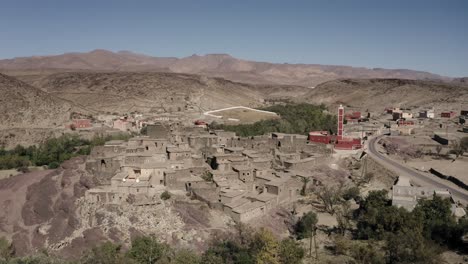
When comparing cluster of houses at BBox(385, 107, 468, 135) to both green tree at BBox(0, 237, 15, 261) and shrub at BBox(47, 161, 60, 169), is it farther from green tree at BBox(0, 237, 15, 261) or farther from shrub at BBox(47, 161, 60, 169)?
green tree at BBox(0, 237, 15, 261)

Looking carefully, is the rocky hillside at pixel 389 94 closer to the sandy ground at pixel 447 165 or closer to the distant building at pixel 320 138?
the sandy ground at pixel 447 165

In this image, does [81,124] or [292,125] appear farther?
[81,124]

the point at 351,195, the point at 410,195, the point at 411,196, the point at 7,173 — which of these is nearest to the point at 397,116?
the point at 351,195

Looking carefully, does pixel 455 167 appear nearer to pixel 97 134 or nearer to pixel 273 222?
pixel 273 222

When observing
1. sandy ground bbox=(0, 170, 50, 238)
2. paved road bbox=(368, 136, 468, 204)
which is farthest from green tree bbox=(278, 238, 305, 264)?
sandy ground bbox=(0, 170, 50, 238)

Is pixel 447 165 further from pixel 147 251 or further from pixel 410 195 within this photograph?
pixel 147 251

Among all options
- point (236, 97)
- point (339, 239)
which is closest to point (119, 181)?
point (339, 239)
